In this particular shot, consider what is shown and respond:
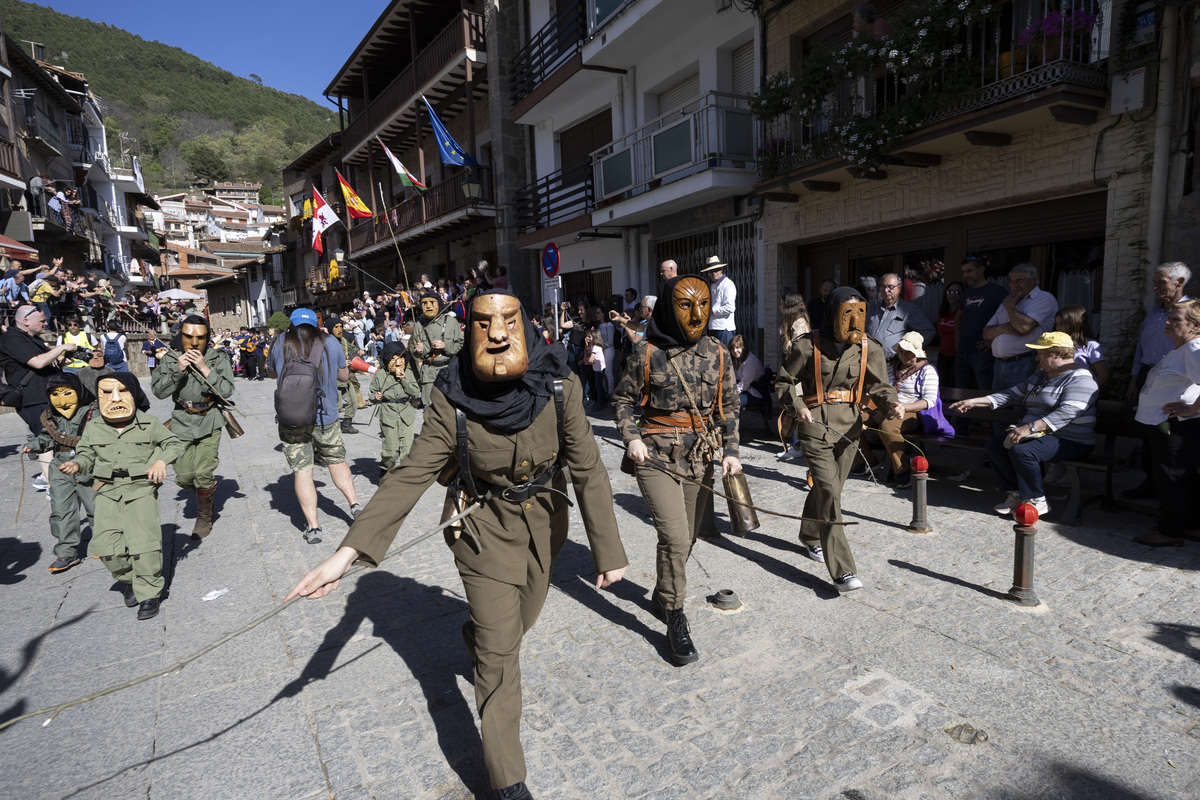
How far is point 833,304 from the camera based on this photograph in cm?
426

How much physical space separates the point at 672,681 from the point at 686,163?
979 centimetres

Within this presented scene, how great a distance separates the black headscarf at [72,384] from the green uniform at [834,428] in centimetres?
561

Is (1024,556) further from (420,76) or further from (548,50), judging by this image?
(420,76)

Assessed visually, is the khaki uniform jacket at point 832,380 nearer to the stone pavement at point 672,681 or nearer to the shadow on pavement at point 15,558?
the stone pavement at point 672,681

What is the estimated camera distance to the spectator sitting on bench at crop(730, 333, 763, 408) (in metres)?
8.36

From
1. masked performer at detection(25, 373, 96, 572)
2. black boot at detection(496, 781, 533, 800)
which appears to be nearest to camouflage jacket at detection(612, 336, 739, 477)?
black boot at detection(496, 781, 533, 800)

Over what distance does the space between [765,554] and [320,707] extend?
3105 millimetres

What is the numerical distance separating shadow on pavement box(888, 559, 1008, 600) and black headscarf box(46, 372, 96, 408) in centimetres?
642

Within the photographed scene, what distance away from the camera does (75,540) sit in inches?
210

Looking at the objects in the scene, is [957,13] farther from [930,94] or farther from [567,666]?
[567,666]

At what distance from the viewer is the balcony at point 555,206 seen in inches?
602

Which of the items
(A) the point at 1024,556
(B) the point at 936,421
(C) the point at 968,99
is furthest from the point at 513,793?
(C) the point at 968,99

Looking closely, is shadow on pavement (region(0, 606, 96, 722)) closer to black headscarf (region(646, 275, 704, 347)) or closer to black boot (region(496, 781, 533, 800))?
black boot (region(496, 781, 533, 800))

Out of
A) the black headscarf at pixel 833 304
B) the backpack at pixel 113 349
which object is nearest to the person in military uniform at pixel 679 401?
the black headscarf at pixel 833 304
